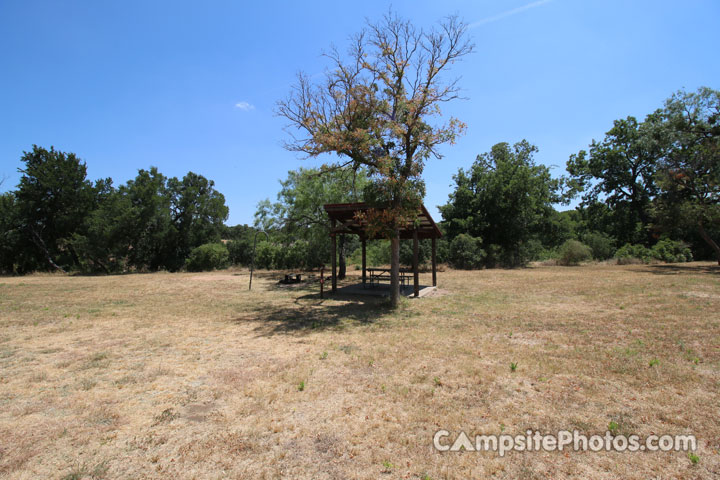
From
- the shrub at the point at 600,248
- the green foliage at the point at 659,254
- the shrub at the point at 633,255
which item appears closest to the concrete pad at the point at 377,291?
the shrub at the point at 633,255

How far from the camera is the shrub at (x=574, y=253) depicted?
25656mm

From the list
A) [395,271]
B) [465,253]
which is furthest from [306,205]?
[465,253]

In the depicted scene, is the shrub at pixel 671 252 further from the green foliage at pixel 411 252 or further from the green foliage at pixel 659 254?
the green foliage at pixel 411 252

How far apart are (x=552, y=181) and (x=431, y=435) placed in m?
31.3

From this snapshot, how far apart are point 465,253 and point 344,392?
21.4m

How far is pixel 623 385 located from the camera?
3.96 m

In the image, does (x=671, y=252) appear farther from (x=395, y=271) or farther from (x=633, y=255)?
(x=395, y=271)

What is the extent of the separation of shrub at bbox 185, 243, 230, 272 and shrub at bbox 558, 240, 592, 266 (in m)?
27.7

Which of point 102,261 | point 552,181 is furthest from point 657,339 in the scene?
point 102,261

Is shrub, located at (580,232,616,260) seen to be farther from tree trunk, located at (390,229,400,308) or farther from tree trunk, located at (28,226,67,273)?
tree trunk, located at (28,226,67,273)

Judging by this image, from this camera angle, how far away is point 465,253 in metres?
23.8

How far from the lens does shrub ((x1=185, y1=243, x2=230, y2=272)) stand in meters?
26.5

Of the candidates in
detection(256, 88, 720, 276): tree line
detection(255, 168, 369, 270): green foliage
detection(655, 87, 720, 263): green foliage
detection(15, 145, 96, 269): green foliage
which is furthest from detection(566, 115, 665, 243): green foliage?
detection(15, 145, 96, 269): green foliage

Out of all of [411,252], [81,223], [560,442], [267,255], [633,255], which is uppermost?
[81,223]
